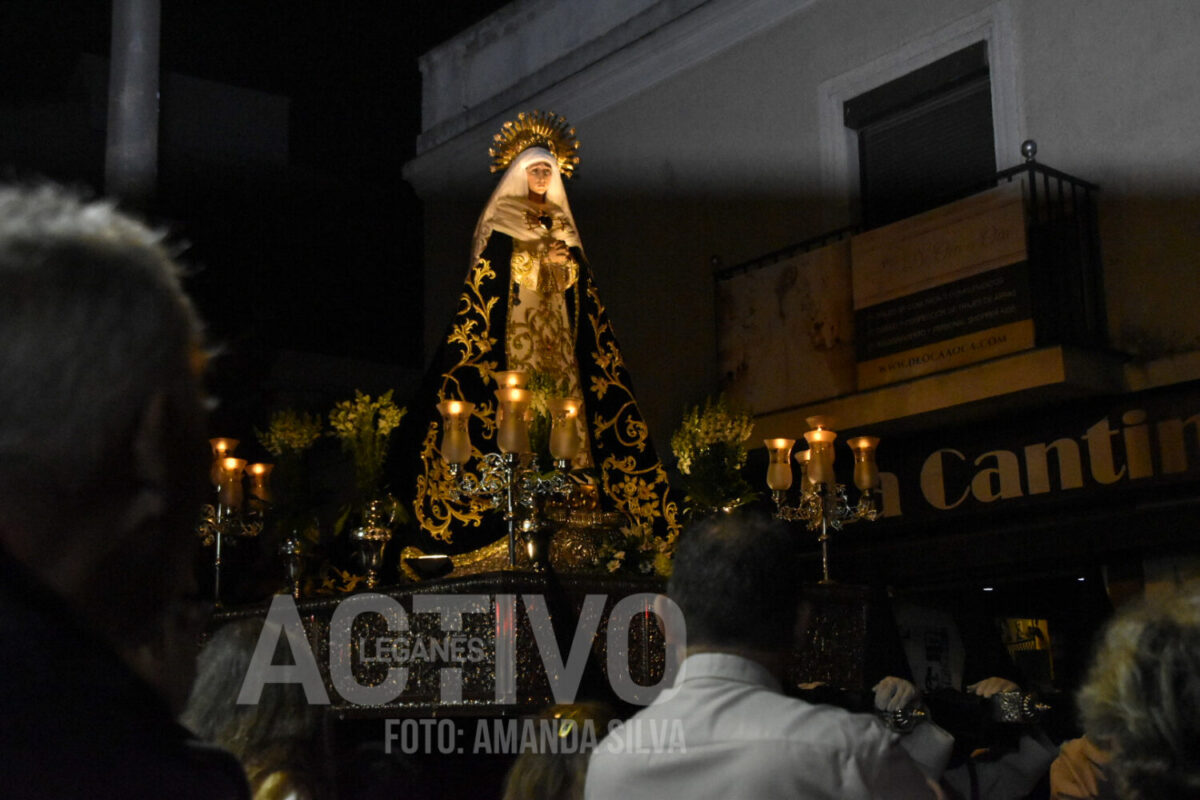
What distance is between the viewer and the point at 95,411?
0.66 meters

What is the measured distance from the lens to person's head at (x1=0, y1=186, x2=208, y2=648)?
2.15 feet

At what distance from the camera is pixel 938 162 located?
9.68 metres

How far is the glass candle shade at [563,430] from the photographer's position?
16.3ft

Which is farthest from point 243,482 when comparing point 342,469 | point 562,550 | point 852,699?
point 342,469

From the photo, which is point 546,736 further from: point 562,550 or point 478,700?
point 562,550

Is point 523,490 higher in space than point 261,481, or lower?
lower

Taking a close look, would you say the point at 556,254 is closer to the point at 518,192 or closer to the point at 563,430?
the point at 518,192

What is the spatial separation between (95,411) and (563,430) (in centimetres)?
434

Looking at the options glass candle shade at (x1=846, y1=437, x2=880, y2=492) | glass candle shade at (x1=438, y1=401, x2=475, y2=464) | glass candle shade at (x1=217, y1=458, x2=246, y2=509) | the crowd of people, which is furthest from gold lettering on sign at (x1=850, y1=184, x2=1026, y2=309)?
the crowd of people

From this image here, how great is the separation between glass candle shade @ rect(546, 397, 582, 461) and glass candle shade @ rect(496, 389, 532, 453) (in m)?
0.20

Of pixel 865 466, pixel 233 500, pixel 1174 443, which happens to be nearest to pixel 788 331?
pixel 1174 443

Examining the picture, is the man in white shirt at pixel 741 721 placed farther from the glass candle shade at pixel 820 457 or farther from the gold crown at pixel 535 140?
the gold crown at pixel 535 140

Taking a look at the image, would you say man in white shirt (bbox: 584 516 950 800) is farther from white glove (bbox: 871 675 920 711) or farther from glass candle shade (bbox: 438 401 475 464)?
glass candle shade (bbox: 438 401 475 464)

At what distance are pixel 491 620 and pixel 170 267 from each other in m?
3.65
